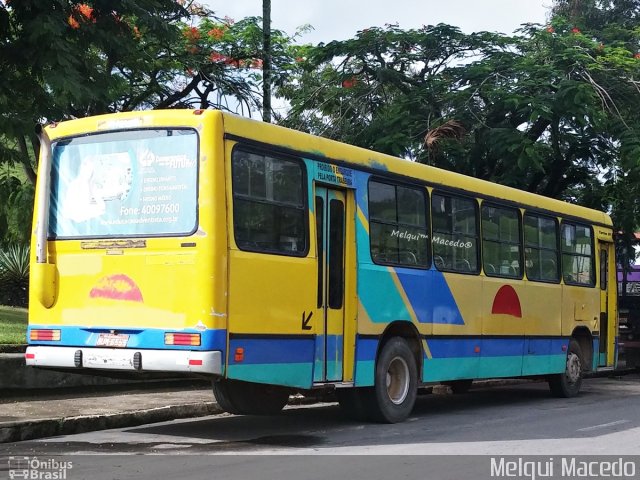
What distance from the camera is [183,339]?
28.7ft

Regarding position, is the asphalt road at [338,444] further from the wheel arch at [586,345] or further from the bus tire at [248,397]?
the wheel arch at [586,345]

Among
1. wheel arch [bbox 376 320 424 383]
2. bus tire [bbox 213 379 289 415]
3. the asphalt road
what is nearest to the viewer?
the asphalt road

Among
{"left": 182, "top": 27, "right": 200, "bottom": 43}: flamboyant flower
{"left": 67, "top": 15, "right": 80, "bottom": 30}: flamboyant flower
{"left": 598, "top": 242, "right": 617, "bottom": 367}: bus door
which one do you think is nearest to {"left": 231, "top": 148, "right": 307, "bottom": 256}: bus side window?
{"left": 67, "top": 15, "right": 80, "bottom": 30}: flamboyant flower

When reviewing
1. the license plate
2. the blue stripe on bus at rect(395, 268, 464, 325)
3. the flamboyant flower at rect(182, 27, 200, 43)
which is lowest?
the license plate

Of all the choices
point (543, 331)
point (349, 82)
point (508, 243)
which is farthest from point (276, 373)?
point (349, 82)

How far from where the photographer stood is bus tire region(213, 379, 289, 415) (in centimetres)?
1029

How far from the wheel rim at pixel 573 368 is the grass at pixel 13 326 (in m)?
8.54

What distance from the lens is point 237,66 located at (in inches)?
807

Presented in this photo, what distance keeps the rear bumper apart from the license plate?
5 cm

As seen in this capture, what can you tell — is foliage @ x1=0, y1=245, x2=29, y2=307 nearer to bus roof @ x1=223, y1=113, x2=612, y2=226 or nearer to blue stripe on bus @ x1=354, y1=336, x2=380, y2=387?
bus roof @ x1=223, y1=113, x2=612, y2=226

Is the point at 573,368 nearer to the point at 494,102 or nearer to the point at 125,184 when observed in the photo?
the point at 494,102

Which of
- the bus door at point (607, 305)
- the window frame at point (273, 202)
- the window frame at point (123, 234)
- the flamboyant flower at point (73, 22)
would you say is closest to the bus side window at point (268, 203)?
the window frame at point (273, 202)

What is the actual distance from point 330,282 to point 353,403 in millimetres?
1673

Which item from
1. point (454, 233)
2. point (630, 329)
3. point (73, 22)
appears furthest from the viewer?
point (630, 329)
